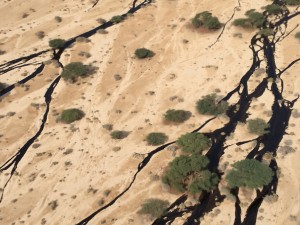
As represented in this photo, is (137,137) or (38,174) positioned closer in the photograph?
(38,174)

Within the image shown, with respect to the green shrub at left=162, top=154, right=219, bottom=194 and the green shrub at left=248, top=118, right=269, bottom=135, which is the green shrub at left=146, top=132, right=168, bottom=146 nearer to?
the green shrub at left=162, top=154, right=219, bottom=194

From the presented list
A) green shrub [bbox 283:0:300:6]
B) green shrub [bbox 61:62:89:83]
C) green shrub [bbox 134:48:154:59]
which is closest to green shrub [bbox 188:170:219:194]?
green shrub [bbox 61:62:89:83]

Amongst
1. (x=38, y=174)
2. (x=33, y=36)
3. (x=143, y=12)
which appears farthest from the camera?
(x=143, y=12)

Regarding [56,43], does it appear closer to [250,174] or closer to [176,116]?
[176,116]

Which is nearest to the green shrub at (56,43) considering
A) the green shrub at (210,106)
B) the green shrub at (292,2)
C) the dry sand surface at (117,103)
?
the dry sand surface at (117,103)

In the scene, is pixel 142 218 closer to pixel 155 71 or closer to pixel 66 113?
pixel 66 113

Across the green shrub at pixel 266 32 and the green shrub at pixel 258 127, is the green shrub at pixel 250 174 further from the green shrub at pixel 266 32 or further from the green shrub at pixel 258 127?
the green shrub at pixel 266 32

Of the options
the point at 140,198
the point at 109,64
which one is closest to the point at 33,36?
the point at 109,64
